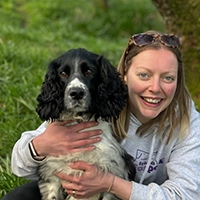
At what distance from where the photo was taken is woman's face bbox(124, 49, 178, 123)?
11.8 ft

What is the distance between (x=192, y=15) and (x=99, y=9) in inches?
316

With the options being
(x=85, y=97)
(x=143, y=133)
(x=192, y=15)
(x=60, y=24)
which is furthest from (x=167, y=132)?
(x=60, y=24)

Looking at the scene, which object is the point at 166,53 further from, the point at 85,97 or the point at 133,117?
the point at 85,97

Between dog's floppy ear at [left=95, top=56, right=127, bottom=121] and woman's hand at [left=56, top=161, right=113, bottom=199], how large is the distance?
1.25 feet

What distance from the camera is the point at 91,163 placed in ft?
11.4

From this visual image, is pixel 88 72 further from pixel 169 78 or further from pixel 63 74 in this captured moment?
pixel 169 78

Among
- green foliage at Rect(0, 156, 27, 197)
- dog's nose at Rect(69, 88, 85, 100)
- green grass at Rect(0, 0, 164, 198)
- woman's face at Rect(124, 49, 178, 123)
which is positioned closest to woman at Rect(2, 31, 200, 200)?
woman's face at Rect(124, 49, 178, 123)

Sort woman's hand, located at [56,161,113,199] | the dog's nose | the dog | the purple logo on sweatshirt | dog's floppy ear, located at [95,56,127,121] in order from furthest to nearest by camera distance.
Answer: the purple logo on sweatshirt → woman's hand, located at [56,161,113,199] → dog's floppy ear, located at [95,56,127,121] → the dog → the dog's nose

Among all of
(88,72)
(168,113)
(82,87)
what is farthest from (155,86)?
(82,87)

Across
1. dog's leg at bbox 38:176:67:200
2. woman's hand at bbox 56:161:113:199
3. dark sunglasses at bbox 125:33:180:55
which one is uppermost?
dark sunglasses at bbox 125:33:180:55

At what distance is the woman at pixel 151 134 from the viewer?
3.46 metres

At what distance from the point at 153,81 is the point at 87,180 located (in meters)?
0.87

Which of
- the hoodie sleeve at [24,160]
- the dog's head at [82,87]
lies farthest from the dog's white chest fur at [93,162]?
the dog's head at [82,87]

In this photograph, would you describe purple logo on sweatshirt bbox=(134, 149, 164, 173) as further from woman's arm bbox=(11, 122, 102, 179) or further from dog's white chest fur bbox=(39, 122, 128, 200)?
woman's arm bbox=(11, 122, 102, 179)
